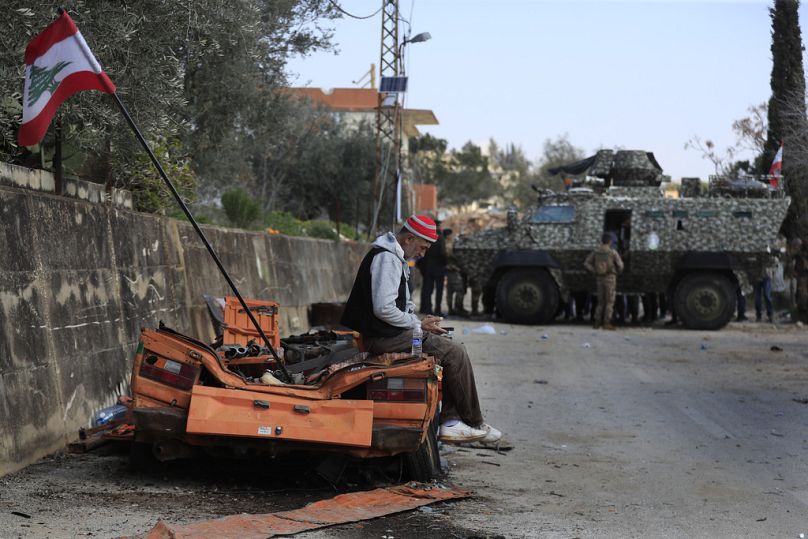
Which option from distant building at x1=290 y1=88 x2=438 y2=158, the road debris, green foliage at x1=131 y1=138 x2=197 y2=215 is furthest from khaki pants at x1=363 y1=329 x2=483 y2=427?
distant building at x1=290 y1=88 x2=438 y2=158

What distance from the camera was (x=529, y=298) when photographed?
70.8 ft

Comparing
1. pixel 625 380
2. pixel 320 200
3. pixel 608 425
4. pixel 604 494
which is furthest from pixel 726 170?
pixel 604 494

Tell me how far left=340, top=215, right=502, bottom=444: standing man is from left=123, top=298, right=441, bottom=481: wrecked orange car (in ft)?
0.95

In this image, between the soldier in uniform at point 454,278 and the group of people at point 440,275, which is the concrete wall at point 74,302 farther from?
the soldier in uniform at point 454,278

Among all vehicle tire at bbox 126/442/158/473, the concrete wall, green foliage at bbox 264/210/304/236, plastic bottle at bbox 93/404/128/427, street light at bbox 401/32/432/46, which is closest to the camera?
vehicle tire at bbox 126/442/158/473

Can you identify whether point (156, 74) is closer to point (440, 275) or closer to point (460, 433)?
point (460, 433)

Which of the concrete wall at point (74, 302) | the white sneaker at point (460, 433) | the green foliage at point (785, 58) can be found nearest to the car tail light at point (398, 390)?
the white sneaker at point (460, 433)

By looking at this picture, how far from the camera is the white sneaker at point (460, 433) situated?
23.3ft

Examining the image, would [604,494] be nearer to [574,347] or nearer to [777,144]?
[574,347]

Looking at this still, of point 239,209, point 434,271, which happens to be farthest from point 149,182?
point 434,271

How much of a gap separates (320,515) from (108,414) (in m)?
2.74

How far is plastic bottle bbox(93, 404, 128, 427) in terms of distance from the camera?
7.55 m

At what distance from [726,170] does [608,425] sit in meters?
29.5

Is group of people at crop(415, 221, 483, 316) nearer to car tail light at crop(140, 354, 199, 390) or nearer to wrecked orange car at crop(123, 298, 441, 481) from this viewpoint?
wrecked orange car at crop(123, 298, 441, 481)
